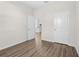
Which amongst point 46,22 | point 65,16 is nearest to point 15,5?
point 46,22

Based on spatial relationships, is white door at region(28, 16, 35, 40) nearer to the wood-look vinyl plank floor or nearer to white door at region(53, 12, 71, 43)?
the wood-look vinyl plank floor

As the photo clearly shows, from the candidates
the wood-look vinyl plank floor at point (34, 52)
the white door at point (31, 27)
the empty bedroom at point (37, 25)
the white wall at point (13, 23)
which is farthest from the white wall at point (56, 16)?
the wood-look vinyl plank floor at point (34, 52)

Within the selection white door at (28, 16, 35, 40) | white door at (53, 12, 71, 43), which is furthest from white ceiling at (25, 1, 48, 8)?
white door at (53, 12, 71, 43)

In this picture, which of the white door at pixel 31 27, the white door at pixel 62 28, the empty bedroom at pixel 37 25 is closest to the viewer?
the empty bedroom at pixel 37 25

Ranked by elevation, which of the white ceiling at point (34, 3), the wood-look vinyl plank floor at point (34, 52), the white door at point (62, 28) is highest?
the white ceiling at point (34, 3)

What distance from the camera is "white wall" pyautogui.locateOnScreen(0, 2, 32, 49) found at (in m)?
3.75

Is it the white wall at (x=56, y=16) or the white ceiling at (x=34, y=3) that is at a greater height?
the white ceiling at (x=34, y=3)

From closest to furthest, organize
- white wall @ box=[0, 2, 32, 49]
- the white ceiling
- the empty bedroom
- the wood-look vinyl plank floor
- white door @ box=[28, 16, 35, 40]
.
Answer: the wood-look vinyl plank floor
white wall @ box=[0, 2, 32, 49]
the empty bedroom
the white ceiling
white door @ box=[28, 16, 35, 40]

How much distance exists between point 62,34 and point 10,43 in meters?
2.60

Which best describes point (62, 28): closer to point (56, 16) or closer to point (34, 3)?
point (56, 16)

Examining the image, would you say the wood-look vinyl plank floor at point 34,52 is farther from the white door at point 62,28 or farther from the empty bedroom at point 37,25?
the white door at point 62,28

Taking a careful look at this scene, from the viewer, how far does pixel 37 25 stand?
15.5 feet

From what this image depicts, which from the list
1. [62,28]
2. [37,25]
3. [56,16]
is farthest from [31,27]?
[62,28]

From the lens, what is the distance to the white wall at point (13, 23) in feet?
12.3
